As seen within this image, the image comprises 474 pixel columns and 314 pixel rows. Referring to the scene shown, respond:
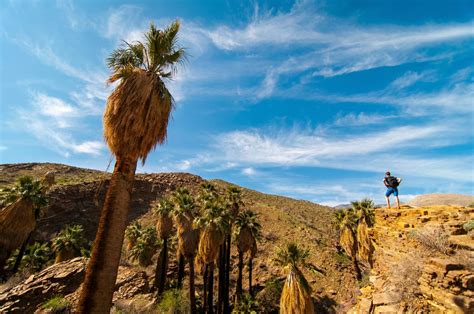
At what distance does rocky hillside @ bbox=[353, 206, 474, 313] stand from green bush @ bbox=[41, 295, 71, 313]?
21.8 metres

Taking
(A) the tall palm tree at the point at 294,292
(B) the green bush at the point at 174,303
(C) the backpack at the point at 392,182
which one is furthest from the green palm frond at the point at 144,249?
(C) the backpack at the point at 392,182

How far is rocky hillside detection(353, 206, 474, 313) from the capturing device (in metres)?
9.77

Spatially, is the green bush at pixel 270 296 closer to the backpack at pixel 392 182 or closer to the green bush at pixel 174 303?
the green bush at pixel 174 303

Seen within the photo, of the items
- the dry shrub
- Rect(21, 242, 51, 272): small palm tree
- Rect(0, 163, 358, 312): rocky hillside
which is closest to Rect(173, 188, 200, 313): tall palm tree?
Rect(0, 163, 358, 312): rocky hillside

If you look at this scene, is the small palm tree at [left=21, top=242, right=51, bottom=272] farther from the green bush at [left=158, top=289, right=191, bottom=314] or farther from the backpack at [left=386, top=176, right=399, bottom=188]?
the backpack at [left=386, top=176, right=399, bottom=188]

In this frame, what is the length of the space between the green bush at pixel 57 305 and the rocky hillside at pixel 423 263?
21804mm

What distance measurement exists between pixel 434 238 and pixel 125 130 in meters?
12.2

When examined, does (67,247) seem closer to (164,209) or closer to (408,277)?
(164,209)

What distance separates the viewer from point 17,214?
28953mm

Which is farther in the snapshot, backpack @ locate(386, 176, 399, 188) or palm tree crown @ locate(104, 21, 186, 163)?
backpack @ locate(386, 176, 399, 188)

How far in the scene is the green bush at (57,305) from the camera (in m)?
22.3

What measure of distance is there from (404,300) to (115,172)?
435 inches

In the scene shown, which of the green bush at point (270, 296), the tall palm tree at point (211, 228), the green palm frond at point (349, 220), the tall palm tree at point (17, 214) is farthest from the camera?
the green bush at point (270, 296)

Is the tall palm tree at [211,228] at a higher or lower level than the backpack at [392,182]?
lower
